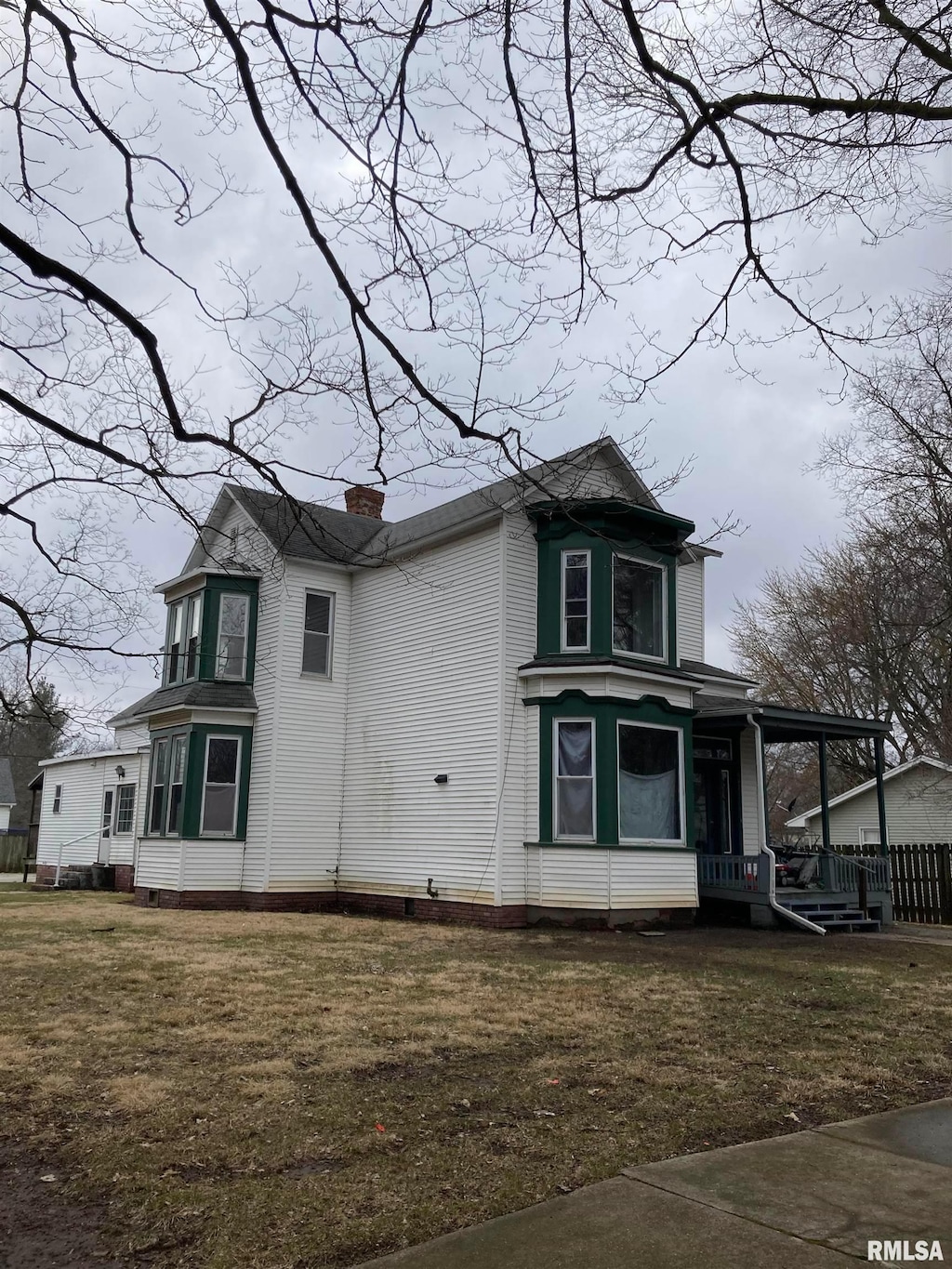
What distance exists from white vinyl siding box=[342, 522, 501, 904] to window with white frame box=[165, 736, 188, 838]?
2974 millimetres

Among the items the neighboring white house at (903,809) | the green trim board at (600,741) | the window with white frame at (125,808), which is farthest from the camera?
the neighboring white house at (903,809)

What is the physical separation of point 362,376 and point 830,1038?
5558 mm

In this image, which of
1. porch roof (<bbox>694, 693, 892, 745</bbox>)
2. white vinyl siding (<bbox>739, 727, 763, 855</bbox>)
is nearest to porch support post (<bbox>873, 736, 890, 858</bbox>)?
porch roof (<bbox>694, 693, 892, 745</bbox>)

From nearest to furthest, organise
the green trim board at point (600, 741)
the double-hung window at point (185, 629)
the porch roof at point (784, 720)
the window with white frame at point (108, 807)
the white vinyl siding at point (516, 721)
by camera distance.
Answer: the green trim board at point (600, 741) < the white vinyl siding at point (516, 721) < the porch roof at point (784, 720) < the double-hung window at point (185, 629) < the window with white frame at point (108, 807)

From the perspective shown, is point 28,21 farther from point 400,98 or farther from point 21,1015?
point 21,1015

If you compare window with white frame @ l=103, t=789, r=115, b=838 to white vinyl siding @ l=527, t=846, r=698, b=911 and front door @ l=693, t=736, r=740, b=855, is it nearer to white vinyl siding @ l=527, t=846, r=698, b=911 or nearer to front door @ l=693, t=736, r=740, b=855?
white vinyl siding @ l=527, t=846, r=698, b=911

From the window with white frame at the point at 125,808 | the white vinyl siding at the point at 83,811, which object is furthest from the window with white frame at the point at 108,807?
the window with white frame at the point at 125,808

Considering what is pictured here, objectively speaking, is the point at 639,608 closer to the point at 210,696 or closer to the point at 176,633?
the point at 210,696

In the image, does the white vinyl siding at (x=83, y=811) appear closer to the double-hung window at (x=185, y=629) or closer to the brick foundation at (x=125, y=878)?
the brick foundation at (x=125, y=878)

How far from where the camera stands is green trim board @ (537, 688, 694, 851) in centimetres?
1477

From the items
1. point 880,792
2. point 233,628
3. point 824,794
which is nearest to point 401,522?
point 233,628

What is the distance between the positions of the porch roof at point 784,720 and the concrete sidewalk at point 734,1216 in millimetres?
11785

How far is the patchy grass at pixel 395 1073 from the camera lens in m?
3.95

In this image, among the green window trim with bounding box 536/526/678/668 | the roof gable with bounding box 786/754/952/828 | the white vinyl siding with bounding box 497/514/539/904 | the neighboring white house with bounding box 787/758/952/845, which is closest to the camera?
the white vinyl siding with bounding box 497/514/539/904
